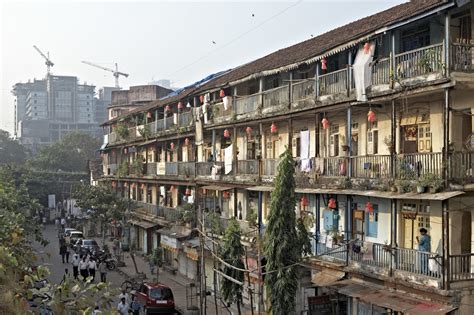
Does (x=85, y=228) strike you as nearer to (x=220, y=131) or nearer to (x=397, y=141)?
(x=220, y=131)

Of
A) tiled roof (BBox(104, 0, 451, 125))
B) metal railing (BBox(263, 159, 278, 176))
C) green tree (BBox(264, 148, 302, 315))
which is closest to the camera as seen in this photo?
green tree (BBox(264, 148, 302, 315))

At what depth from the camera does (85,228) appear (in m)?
61.3

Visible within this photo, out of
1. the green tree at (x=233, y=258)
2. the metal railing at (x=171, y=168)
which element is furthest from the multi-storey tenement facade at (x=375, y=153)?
the metal railing at (x=171, y=168)

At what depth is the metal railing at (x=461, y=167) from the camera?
17.2 m

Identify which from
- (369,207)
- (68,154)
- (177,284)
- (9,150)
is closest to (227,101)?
(177,284)

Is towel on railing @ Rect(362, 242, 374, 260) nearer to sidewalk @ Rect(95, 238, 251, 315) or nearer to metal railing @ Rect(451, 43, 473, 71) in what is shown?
sidewalk @ Rect(95, 238, 251, 315)

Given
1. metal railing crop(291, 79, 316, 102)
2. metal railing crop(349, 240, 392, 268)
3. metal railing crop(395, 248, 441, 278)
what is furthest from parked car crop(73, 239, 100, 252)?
metal railing crop(395, 248, 441, 278)

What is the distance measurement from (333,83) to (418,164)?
5859 mm

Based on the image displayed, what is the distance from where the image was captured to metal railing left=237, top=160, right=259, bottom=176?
28766 mm

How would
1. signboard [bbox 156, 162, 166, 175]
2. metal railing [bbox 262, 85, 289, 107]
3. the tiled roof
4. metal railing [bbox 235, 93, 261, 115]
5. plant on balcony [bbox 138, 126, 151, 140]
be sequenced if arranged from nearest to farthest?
the tiled roof, metal railing [bbox 262, 85, 289, 107], metal railing [bbox 235, 93, 261, 115], signboard [bbox 156, 162, 166, 175], plant on balcony [bbox 138, 126, 151, 140]

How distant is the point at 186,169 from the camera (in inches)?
1485

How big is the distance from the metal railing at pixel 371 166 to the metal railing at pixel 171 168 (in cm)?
1941

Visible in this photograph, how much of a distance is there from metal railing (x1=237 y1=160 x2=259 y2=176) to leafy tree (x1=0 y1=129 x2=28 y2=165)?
91146 mm

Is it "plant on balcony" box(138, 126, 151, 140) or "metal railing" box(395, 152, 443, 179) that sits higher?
"plant on balcony" box(138, 126, 151, 140)
